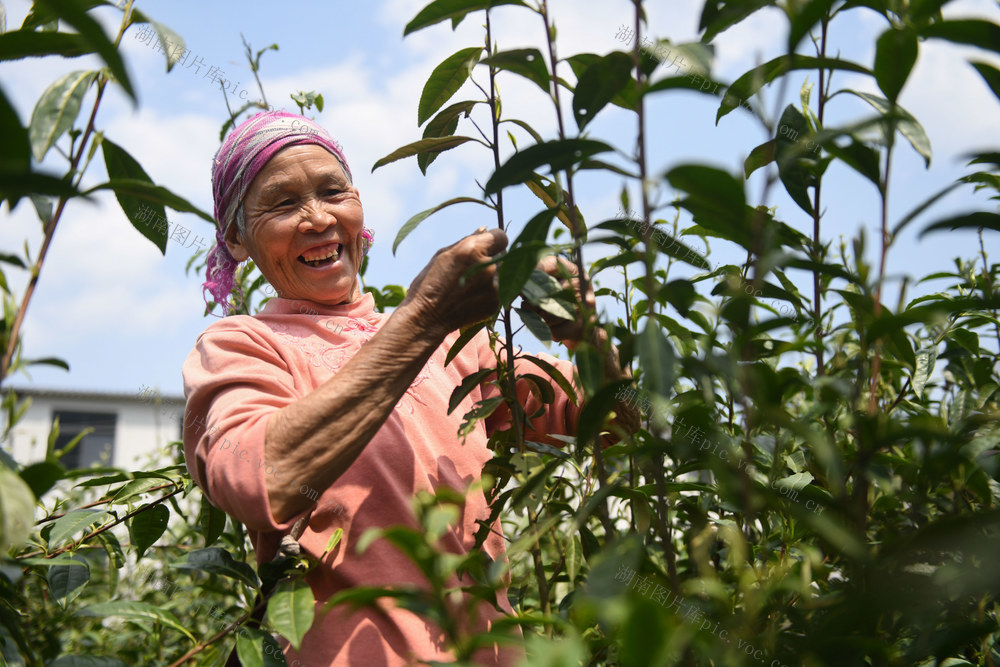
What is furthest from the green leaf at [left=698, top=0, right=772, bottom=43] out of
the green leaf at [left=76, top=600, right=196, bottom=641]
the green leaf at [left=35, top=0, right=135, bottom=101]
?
the green leaf at [left=76, top=600, right=196, bottom=641]

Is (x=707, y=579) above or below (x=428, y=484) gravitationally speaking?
below

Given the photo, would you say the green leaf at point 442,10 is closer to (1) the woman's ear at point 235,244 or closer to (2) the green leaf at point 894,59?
(2) the green leaf at point 894,59

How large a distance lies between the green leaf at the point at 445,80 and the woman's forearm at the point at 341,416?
0.38 metres

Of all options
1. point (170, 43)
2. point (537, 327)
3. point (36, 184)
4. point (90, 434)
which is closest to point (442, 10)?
point (170, 43)

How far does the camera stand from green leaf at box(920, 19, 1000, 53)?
0.81 m

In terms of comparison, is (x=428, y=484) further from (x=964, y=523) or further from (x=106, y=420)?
(x=106, y=420)

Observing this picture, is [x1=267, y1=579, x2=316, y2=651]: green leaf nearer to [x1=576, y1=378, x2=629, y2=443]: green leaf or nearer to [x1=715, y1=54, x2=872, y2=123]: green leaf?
[x1=576, y1=378, x2=629, y2=443]: green leaf

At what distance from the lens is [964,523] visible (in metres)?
0.75

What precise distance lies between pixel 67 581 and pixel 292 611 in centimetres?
64

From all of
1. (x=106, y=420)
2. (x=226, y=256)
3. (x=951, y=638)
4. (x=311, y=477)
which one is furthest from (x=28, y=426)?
(x=951, y=638)

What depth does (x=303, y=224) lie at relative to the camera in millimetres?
1963

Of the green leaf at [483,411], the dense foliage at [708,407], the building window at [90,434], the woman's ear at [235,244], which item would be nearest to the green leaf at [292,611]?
the dense foliage at [708,407]

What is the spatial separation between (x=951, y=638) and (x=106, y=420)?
721 inches

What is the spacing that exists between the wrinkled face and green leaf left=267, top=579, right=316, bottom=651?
936 mm
